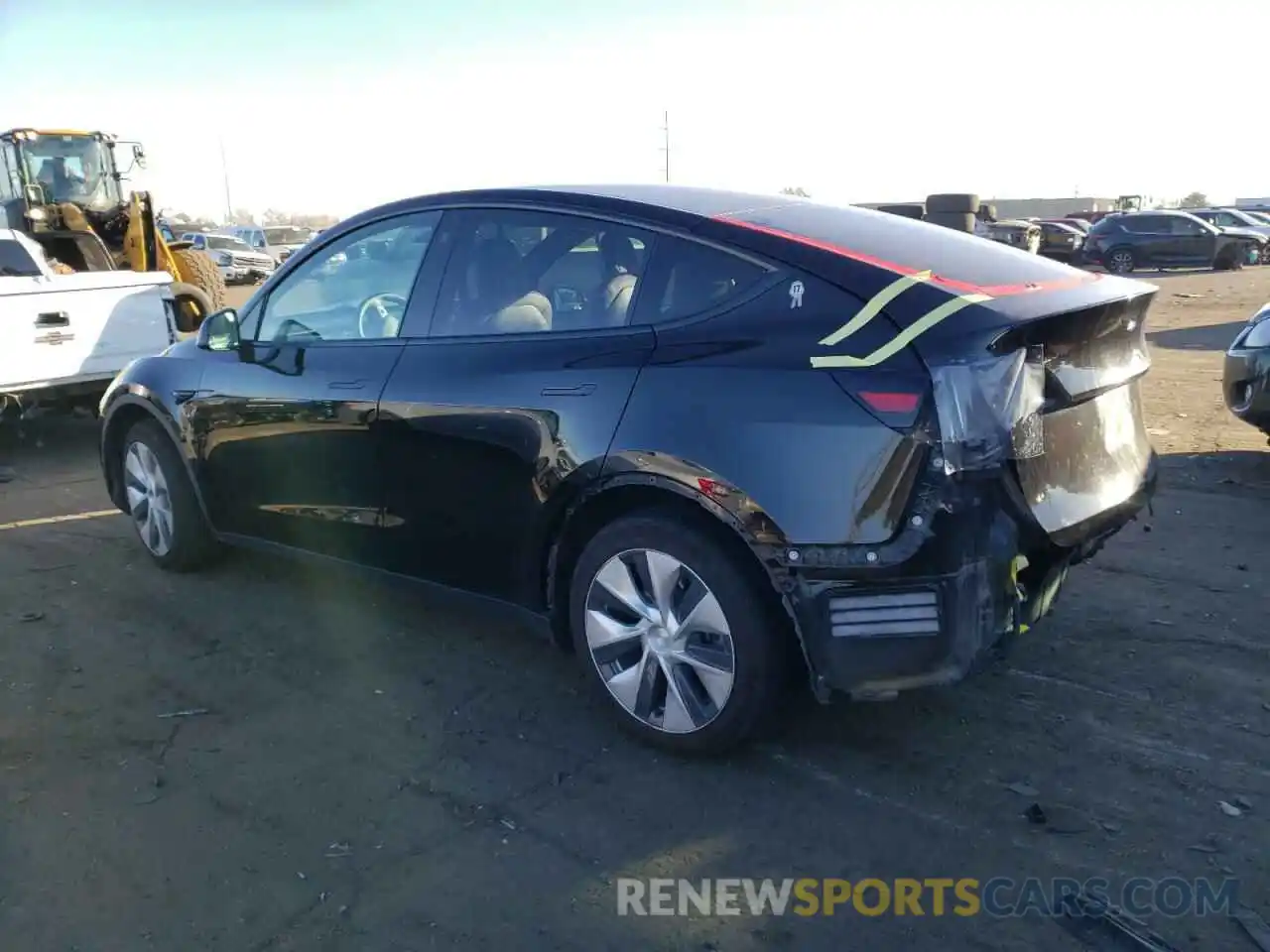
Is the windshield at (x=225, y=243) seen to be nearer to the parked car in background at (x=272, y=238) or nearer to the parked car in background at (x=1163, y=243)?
the parked car in background at (x=272, y=238)

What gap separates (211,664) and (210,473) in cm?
103

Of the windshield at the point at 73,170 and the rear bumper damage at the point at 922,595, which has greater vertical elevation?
the windshield at the point at 73,170

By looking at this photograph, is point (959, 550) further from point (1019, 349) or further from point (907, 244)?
point (907, 244)

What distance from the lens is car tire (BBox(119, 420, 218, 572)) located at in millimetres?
5137

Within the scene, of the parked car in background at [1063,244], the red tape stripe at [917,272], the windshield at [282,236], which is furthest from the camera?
the windshield at [282,236]

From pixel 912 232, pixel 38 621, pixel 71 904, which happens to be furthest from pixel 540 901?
pixel 38 621

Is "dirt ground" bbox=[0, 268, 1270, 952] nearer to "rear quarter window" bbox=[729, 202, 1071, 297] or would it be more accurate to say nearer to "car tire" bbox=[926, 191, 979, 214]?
"rear quarter window" bbox=[729, 202, 1071, 297]

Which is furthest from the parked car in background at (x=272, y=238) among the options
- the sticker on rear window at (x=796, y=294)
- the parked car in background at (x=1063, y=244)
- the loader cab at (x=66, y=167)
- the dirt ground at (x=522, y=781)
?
the sticker on rear window at (x=796, y=294)

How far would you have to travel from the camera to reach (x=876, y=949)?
2.54 metres

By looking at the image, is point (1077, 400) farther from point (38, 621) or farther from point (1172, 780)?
point (38, 621)

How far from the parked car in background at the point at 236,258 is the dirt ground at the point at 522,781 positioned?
2791 cm

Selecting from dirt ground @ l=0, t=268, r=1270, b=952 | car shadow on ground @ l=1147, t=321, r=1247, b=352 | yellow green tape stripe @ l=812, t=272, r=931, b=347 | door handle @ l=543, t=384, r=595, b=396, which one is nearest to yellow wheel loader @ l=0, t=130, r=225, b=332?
dirt ground @ l=0, t=268, r=1270, b=952

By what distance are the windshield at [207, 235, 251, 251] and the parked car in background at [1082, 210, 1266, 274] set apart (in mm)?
25345

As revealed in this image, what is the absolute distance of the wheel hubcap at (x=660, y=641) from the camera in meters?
3.23
